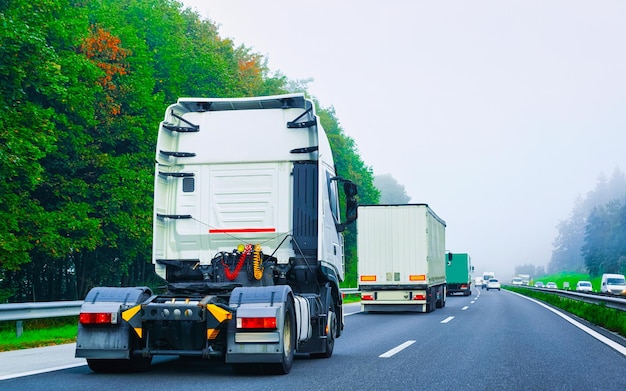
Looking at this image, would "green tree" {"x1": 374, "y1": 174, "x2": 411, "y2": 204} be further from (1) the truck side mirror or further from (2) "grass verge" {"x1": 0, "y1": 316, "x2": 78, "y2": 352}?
(1) the truck side mirror

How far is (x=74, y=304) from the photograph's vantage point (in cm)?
1427

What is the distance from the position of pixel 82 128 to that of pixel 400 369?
2152cm

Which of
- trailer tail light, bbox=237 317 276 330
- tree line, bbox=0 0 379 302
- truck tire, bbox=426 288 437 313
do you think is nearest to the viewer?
trailer tail light, bbox=237 317 276 330

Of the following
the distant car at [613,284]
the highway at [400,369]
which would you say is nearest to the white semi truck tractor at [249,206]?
the highway at [400,369]

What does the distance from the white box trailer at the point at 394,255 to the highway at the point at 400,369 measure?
31.9 ft

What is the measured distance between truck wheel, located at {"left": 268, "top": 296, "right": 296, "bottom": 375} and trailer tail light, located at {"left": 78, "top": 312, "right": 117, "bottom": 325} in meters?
1.86

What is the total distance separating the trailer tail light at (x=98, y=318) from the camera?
26.4 ft

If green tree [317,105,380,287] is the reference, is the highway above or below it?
below

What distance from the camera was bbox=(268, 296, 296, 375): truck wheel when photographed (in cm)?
817

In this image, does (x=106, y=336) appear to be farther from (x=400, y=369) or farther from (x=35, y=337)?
(x=35, y=337)

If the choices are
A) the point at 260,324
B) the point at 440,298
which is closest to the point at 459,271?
the point at 440,298

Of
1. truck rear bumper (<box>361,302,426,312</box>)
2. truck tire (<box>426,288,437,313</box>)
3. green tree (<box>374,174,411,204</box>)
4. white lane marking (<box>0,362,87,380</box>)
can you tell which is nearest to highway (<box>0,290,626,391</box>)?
white lane marking (<box>0,362,87,380</box>)

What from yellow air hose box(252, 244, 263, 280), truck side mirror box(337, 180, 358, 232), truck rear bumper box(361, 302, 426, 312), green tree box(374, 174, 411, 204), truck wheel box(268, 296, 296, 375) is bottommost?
truck rear bumper box(361, 302, 426, 312)

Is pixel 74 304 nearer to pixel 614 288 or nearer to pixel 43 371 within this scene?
pixel 43 371
